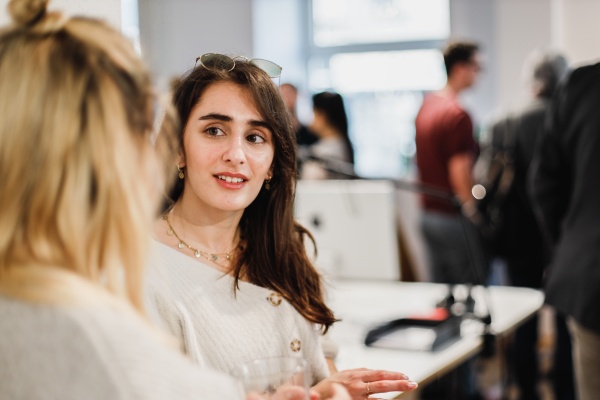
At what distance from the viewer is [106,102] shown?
0.87m

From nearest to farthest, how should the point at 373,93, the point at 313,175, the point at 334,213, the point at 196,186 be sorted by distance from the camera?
1. the point at 196,186
2. the point at 334,213
3. the point at 313,175
4. the point at 373,93

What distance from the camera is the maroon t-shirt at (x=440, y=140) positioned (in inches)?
153

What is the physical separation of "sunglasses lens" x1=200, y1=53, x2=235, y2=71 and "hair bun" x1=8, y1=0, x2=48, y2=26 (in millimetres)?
697

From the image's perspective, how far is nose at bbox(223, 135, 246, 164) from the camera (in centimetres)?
156

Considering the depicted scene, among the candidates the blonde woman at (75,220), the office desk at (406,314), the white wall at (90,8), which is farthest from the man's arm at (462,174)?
the blonde woman at (75,220)

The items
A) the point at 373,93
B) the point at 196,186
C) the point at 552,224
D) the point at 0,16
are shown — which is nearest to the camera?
the point at 0,16

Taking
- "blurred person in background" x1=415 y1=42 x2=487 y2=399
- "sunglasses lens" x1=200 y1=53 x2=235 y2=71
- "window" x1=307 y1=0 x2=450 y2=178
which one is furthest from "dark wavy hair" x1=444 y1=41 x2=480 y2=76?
"window" x1=307 y1=0 x2=450 y2=178

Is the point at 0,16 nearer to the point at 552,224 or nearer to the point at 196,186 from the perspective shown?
the point at 196,186

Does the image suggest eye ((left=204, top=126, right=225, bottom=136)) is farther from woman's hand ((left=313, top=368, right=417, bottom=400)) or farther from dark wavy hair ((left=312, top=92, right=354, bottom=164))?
dark wavy hair ((left=312, top=92, right=354, bottom=164))

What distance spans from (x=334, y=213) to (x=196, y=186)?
147 centimetres

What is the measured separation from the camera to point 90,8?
157cm

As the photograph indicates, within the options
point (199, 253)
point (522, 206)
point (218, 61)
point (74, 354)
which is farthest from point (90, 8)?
point (522, 206)

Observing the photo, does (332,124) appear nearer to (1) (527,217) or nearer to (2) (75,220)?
(1) (527,217)

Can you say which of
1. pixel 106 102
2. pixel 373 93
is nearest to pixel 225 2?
pixel 373 93
